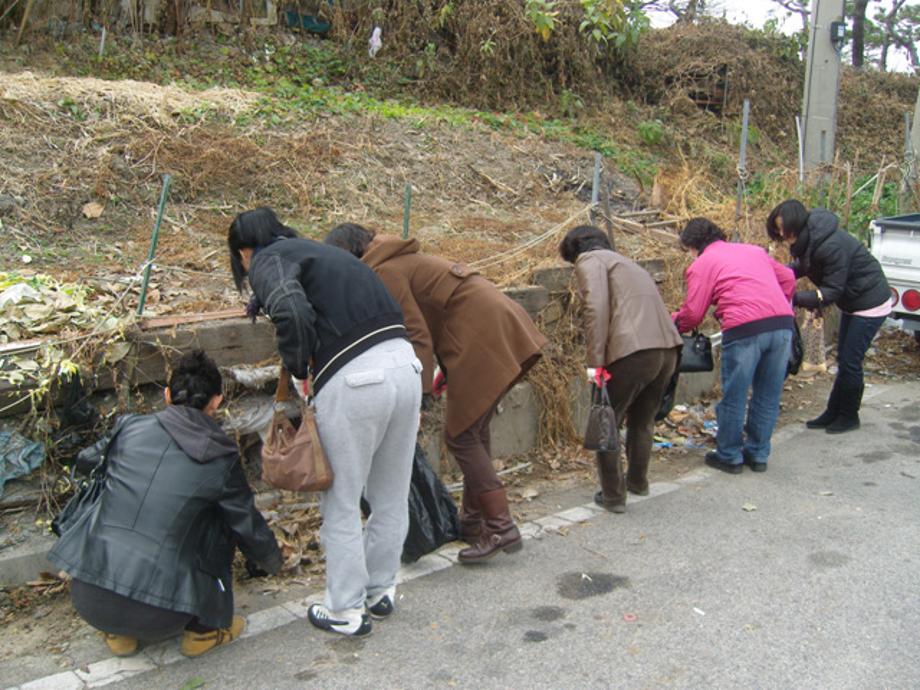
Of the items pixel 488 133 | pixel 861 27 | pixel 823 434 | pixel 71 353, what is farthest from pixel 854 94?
pixel 71 353

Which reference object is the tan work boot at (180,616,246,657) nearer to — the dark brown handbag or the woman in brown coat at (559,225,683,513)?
the dark brown handbag

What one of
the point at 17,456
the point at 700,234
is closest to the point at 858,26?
the point at 700,234

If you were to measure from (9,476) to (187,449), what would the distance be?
1.40m

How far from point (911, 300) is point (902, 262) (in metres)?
0.36

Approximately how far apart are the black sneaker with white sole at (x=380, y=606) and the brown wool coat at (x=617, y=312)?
1830 millimetres

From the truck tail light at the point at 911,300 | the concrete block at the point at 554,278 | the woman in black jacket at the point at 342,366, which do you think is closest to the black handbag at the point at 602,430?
the woman in black jacket at the point at 342,366

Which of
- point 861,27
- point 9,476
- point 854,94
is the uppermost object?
point 861,27

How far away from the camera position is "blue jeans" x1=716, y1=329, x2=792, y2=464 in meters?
5.84

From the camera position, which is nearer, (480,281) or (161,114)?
(480,281)

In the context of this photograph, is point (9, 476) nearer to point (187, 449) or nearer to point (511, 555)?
point (187, 449)

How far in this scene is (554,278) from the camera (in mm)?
6664

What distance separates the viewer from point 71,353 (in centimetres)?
453

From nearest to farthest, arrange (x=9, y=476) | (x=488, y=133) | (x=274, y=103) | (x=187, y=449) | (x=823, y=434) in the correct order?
(x=187, y=449), (x=9, y=476), (x=823, y=434), (x=274, y=103), (x=488, y=133)

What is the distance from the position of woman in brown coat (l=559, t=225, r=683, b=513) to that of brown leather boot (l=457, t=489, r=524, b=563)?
84 cm
